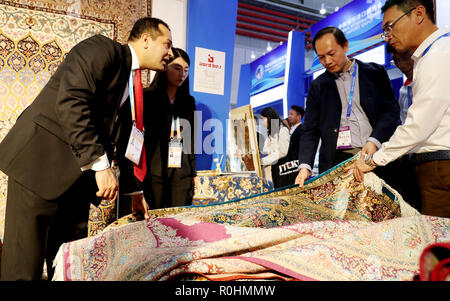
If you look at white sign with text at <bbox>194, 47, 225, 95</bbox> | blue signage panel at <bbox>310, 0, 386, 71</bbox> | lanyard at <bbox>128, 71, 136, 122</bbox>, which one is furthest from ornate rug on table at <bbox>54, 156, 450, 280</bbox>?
blue signage panel at <bbox>310, 0, 386, 71</bbox>

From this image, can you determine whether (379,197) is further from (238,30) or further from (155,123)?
(238,30)

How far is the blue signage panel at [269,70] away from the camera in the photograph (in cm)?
1007

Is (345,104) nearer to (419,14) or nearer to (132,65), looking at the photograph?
(419,14)

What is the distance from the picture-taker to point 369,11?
673cm

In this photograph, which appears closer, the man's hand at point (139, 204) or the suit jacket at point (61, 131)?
the suit jacket at point (61, 131)

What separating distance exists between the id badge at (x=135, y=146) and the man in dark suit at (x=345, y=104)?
1.00 meters

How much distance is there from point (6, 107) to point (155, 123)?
4.31ft

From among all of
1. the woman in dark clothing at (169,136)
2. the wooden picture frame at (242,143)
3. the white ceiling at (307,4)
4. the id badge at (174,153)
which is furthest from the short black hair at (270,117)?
the white ceiling at (307,4)

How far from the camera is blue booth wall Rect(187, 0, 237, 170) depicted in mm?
3531

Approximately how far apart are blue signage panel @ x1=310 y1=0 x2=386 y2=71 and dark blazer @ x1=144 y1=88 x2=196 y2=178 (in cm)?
527

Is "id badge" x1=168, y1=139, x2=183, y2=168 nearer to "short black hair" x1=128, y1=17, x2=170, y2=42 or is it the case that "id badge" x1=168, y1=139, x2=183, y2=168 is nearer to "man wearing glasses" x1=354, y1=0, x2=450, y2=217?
"short black hair" x1=128, y1=17, x2=170, y2=42

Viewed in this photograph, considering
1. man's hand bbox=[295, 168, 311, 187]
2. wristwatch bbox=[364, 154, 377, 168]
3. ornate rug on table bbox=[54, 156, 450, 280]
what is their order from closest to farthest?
ornate rug on table bbox=[54, 156, 450, 280]
wristwatch bbox=[364, 154, 377, 168]
man's hand bbox=[295, 168, 311, 187]

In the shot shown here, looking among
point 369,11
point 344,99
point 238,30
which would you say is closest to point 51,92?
point 344,99

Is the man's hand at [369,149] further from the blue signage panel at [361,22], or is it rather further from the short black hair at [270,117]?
the blue signage panel at [361,22]
